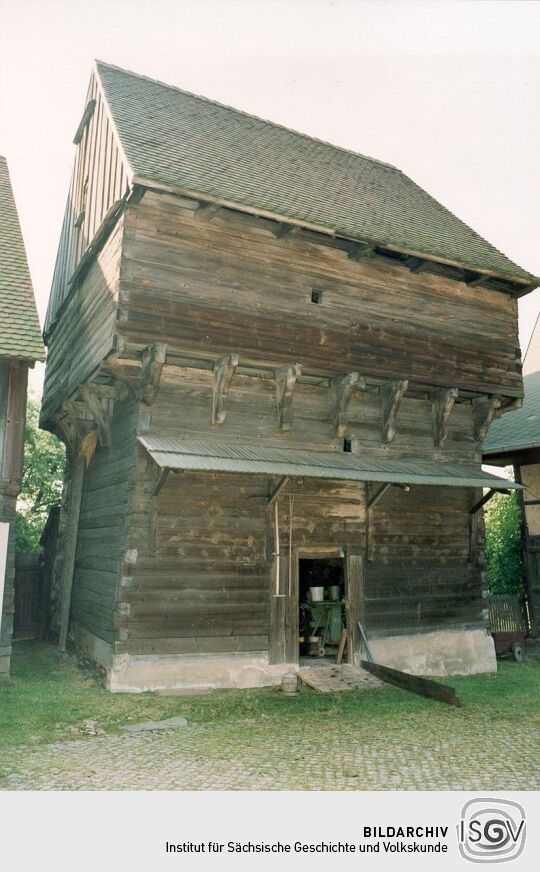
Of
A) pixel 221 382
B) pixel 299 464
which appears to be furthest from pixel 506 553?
pixel 221 382

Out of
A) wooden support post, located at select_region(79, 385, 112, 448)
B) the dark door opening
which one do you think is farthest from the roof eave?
the dark door opening

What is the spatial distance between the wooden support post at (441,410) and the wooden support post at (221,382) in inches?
204

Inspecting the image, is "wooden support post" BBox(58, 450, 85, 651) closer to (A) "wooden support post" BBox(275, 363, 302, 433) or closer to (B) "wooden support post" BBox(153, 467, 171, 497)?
(B) "wooden support post" BBox(153, 467, 171, 497)

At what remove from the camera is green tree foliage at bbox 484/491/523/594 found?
64.4 feet

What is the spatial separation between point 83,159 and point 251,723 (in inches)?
536

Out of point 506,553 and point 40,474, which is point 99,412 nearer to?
point 506,553

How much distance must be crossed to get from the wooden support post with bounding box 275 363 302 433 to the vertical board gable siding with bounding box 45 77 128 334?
4.41 m

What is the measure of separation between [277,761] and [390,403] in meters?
8.21

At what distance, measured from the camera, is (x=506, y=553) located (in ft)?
66.1

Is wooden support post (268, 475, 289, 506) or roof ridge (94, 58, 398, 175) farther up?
roof ridge (94, 58, 398, 175)

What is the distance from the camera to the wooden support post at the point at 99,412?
518 inches

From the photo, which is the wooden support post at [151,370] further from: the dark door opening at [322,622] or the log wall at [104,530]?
the dark door opening at [322,622]

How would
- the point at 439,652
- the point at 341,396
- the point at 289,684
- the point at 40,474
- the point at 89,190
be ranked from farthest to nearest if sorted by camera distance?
the point at 40,474, the point at 89,190, the point at 439,652, the point at 341,396, the point at 289,684
